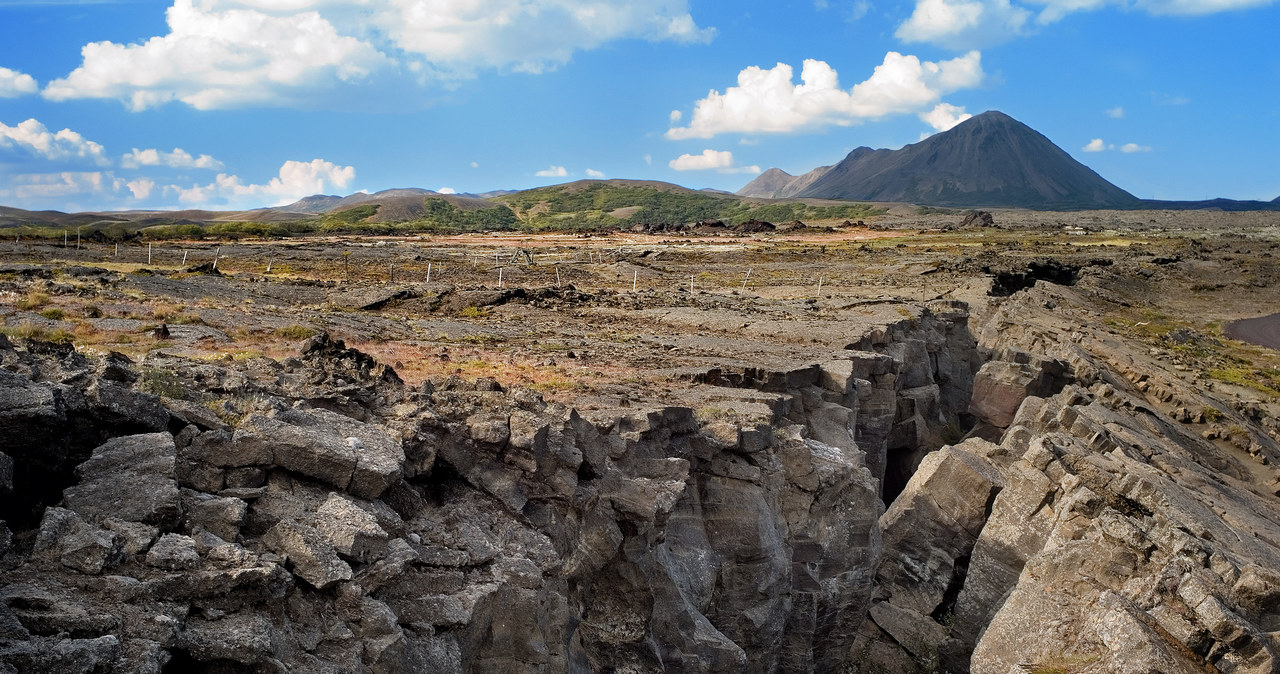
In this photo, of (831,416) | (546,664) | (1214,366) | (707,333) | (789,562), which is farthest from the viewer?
(1214,366)

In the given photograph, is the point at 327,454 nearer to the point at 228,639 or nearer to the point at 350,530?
the point at 350,530

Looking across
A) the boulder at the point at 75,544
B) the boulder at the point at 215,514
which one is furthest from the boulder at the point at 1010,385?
the boulder at the point at 75,544

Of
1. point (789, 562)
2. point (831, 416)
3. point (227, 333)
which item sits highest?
point (227, 333)

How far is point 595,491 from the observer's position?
427 inches

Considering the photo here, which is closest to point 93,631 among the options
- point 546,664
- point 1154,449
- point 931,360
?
point 546,664

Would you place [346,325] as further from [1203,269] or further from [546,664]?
[1203,269]

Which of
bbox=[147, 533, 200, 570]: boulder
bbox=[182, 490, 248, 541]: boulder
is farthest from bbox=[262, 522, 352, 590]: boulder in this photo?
bbox=[147, 533, 200, 570]: boulder

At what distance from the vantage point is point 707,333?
83.5 feet

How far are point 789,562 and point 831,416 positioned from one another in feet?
15.7

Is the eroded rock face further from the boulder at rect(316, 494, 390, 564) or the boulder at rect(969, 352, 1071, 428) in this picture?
the boulder at rect(969, 352, 1071, 428)

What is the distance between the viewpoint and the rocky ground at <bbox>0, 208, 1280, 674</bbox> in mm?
6863

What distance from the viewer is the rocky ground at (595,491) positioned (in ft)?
22.5

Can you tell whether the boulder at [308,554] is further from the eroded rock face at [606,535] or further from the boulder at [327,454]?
the boulder at [327,454]

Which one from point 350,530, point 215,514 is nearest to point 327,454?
point 350,530
